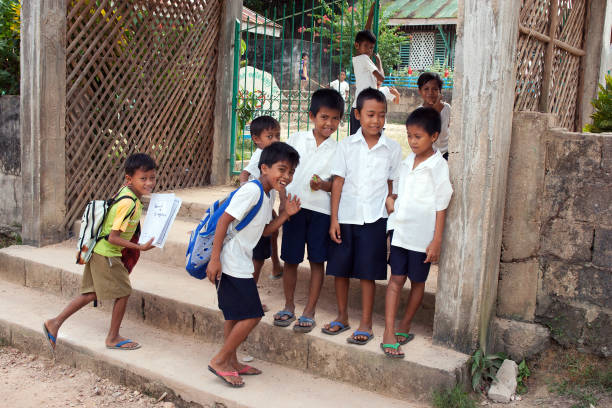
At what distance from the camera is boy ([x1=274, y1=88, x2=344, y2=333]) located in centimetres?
359

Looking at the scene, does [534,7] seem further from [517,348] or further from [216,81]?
[216,81]

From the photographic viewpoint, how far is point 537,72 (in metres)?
3.98

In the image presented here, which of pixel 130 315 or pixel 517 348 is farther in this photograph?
pixel 130 315

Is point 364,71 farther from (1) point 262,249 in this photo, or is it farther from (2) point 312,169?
(1) point 262,249

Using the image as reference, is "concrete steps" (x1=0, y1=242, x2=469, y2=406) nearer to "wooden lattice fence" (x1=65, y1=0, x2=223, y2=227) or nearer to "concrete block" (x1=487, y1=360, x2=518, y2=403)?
"concrete block" (x1=487, y1=360, x2=518, y2=403)

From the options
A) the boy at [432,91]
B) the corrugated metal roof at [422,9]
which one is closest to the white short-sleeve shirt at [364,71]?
the boy at [432,91]

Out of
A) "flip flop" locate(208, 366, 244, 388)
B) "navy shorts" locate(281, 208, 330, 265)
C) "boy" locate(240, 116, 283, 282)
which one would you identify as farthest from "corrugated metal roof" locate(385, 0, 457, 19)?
"flip flop" locate(208, 366, 244, 388)

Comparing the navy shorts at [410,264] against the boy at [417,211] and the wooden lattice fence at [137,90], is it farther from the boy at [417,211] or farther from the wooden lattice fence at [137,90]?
the wooden lattice fence at [137,90]

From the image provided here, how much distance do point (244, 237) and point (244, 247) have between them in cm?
5

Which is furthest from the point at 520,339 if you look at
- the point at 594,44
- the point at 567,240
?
the point at 594,44

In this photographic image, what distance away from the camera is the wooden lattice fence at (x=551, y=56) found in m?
3.68

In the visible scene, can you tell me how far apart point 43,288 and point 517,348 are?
375 centimetres

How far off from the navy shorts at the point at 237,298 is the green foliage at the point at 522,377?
151 cm

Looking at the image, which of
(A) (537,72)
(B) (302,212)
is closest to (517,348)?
(B) (302,212)
